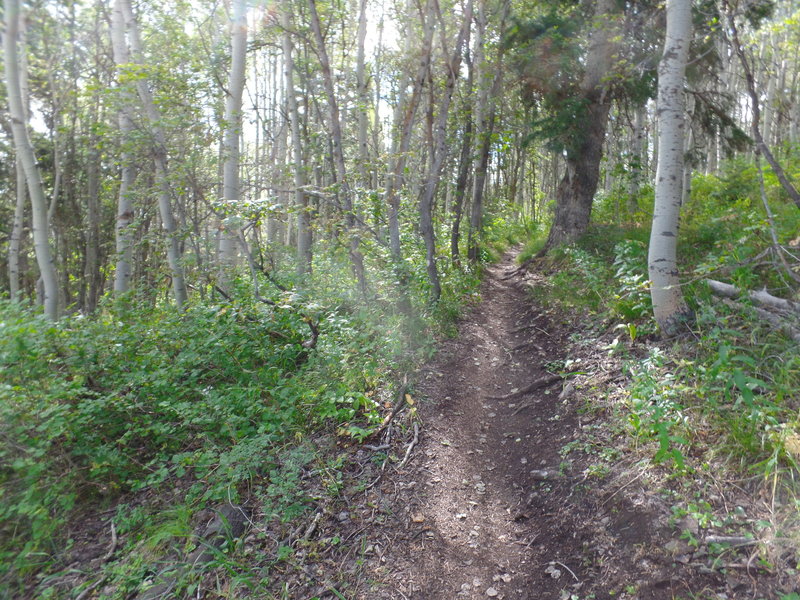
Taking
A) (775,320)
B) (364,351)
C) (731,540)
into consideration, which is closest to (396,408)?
(364,351)

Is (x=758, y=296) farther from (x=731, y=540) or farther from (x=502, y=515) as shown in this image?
(x=502, y=515)

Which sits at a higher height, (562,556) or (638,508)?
(638,508)

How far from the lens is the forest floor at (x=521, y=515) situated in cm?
273

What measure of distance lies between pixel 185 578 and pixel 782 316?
5103mm

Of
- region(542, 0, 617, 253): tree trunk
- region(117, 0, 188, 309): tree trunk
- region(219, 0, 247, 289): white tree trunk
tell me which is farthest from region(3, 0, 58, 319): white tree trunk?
region(542, 0, 617, 253): tree trunk

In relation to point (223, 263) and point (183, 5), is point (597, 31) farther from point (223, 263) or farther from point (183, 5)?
point (183, 5)

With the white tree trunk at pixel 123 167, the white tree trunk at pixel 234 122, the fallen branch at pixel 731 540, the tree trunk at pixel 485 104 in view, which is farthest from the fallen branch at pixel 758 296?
the white tree trunk at pixel 123 167

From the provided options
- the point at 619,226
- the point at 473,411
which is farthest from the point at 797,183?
the point at 473,411

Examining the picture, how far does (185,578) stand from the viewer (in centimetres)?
305

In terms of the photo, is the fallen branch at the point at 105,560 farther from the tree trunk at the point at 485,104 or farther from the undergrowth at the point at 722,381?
the tree trunk at the point at 485,104

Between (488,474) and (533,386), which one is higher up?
(533,386)

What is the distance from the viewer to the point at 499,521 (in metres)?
3.55

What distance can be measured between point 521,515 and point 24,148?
27.0ft

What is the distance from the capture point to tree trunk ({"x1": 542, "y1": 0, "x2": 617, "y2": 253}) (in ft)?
30.7
